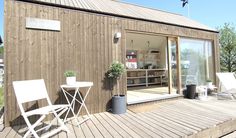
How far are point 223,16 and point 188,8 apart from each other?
→ 26.9 feet

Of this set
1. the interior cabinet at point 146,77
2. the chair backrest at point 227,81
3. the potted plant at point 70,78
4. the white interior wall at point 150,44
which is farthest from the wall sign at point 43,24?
the chair backrest at point 227,81

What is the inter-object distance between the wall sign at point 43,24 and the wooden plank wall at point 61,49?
0.08 metres

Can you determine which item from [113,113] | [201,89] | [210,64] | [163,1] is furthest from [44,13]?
[163,1]

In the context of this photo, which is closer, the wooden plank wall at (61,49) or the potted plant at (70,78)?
the wooden plank wall at (61,49)

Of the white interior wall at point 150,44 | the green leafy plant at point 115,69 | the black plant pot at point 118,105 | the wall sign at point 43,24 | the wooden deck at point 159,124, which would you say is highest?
the white interior wall at point 150,44

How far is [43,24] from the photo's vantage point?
3639 millimetres

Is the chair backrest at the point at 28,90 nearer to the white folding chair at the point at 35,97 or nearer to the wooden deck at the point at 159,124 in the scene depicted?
the white folding chair at the point at 35,97

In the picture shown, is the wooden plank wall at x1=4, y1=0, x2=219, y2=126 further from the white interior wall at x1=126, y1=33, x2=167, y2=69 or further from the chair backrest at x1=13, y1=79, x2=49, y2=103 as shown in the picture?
the white interior wall at x1=126, y1=33, x2=167, y2=69

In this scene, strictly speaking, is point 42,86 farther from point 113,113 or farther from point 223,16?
point 223,16

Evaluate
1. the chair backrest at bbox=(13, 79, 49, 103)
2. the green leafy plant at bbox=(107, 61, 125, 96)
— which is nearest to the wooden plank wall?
the green leafy plant at bbox=(107, 61, 125, 96)

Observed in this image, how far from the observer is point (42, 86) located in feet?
10.6

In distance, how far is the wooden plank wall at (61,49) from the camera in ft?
11.0

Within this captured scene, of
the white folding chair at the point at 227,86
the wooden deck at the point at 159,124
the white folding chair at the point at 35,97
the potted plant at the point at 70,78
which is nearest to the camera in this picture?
the white folding chair at the point at 35,97

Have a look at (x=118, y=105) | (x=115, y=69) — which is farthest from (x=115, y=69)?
(x=118, y=105)
